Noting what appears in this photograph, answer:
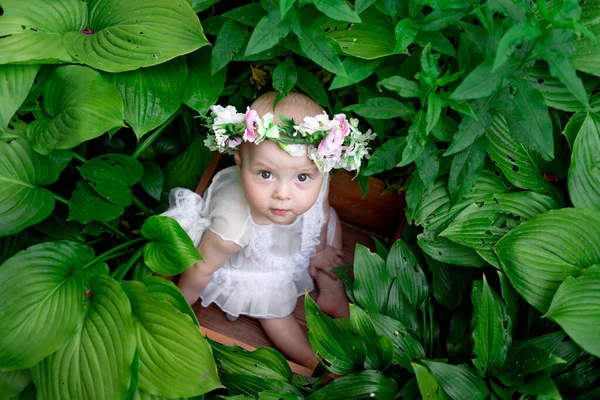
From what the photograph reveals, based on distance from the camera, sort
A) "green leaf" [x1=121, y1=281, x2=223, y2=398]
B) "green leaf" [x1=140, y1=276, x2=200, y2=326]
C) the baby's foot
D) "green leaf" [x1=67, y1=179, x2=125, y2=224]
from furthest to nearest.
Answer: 1. the baby's foot
2. "green leaf" [x1=67, y1=179, x2=125, y2=224]
3. "green leaf" [x1=140, y1=276, x2=200, y2=326]
4. "green leaf" [x1=121, y1=281, x2=223, y2=398]

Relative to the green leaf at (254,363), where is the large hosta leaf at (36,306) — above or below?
above

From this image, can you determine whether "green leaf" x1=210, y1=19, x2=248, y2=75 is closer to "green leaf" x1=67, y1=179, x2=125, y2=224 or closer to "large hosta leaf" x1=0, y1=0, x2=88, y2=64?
"large hosta leaf" x1=0, y1=0, x2=88, y2=64

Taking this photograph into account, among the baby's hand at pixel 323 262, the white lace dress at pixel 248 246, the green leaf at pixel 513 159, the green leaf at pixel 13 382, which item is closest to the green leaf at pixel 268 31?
the white lace dress at pixel 248 246

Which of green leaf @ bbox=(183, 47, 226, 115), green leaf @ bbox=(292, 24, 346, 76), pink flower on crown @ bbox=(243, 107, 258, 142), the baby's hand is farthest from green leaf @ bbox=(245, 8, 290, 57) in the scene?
the baby's hand

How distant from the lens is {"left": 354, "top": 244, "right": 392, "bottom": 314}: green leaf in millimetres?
1308

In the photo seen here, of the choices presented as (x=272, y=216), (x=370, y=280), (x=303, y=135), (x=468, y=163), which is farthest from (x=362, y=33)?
(x=370, y=280)

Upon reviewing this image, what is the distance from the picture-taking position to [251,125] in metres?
1.17

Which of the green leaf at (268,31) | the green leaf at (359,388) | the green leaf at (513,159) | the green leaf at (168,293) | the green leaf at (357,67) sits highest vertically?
the green leaf at (268,31)

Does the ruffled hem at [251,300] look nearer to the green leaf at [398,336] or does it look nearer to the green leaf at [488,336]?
the green leaf at [398,336]

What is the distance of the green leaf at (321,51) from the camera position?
1.12 m

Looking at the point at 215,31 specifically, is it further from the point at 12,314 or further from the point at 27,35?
the point at 12,314

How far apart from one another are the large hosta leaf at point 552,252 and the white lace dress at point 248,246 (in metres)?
0.57

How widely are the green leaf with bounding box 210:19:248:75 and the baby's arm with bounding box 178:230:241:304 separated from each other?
1.50ft

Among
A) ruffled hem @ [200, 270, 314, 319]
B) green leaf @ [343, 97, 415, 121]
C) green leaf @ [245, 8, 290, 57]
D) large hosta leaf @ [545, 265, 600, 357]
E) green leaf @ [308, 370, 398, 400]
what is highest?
green leaf @ [245, 8, 290, 57]
